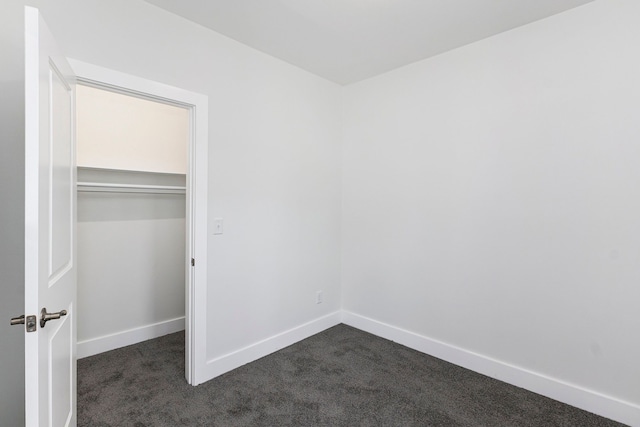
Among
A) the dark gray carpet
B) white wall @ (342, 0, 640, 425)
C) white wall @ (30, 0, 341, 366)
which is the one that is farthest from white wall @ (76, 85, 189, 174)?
white wall @ (342, 0, 640, 425)

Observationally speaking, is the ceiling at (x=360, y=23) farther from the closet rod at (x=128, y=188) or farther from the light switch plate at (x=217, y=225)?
the closet rod at (x=128, y=188)

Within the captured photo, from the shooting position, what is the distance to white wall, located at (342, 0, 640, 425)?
1973mm

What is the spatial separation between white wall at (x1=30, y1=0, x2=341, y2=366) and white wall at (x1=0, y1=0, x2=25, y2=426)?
0.21 metres

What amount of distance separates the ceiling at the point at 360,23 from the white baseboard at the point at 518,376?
252 cm

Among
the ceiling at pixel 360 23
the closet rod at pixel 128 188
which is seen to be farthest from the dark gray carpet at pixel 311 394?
the ceiling at pixel 360 23

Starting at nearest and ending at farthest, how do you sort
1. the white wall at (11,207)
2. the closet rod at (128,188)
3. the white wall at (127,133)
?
the white wall at (11,207), the closet rod at (128,188), the white wall at (127,133)

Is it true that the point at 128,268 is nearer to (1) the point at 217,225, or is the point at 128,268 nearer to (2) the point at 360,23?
(1) the point at 217,225

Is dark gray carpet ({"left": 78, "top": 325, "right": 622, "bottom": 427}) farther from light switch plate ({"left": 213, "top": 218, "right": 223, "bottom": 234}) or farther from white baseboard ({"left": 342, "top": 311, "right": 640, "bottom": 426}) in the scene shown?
light switch plate ({"left": 213, "top": 218, "right": 223, "bottom": 234})

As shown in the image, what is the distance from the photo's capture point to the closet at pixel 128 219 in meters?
2.77

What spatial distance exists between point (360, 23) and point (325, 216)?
1.81m

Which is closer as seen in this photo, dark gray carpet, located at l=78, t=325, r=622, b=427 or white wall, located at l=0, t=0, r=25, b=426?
white wall, located at l=0, t=0, r=25, b=426

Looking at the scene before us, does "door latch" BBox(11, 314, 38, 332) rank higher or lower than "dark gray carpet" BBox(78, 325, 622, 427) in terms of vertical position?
higher

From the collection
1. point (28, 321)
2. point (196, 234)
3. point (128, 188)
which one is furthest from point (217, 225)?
point (28, 321)

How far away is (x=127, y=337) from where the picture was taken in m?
2.95
